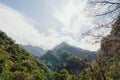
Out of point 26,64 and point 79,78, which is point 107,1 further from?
point 26,64

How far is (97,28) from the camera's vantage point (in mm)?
17000

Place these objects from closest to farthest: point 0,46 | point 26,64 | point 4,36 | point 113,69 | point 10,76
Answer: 1. point 113,69
2. point 10,76
3. point 26,64
4. point 0,46
5. point 4,36

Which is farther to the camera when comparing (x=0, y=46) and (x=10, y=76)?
(x=0, y=46)

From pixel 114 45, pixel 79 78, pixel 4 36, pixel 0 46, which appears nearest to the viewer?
pixel 114 45

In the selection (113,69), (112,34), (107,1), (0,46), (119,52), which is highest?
(0,46)

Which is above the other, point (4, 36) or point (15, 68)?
point (4, 36)

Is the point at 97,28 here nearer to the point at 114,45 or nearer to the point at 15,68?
the point at 114,45

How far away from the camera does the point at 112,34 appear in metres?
16.8

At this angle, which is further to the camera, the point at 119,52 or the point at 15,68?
the point at 15,68

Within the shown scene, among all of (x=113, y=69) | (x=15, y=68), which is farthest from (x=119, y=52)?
(x=15, y=68)

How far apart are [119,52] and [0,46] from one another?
113621 millimetres

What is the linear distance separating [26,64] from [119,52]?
93651mm

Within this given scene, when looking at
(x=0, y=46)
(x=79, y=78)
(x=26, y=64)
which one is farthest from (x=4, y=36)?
(x=79, y=78)

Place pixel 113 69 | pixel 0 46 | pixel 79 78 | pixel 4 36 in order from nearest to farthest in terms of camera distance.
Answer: pixel 113 69 → pixel 79 78 → pixel 0 46 → pixel 4 36
